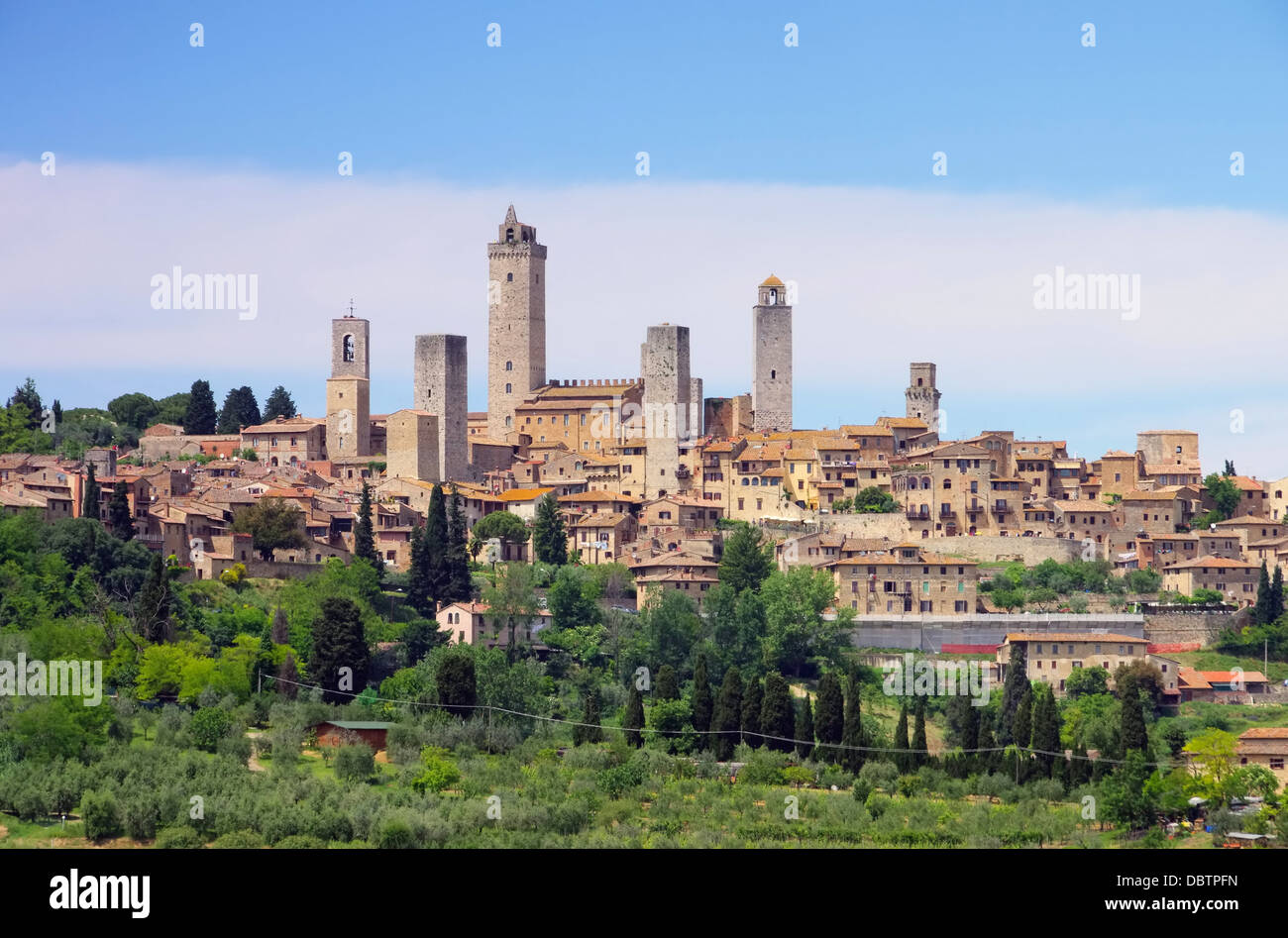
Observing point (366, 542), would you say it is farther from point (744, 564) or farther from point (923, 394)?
point (923, 394)

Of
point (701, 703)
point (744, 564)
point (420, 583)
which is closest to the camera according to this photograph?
point (701, 703)

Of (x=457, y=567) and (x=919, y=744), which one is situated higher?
(x=457, y=567)

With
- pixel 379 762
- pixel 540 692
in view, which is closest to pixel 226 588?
pixel 540 692

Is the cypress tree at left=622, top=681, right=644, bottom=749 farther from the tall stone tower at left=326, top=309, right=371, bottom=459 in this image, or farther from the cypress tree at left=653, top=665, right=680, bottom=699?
the tall stone tower at left=326, top=309, right=371, bottom=459

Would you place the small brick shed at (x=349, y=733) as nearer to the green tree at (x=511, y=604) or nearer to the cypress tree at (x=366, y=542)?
the green tree at (x=511, y=604)

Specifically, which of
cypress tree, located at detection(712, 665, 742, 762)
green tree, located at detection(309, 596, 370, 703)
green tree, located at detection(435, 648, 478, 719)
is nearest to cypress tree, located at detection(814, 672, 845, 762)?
cypress tree, located at detection(712, 665, 742, 762)

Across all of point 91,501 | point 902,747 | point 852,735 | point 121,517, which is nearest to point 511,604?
point 121,517

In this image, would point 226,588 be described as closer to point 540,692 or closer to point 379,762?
point 540,692
